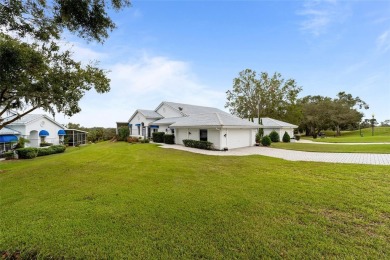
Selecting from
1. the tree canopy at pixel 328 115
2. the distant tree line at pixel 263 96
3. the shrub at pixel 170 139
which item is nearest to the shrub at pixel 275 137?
the distant tree line at pixel 263 96

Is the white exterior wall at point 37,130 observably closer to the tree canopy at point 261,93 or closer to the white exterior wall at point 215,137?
the white exterior wall at point 215,137

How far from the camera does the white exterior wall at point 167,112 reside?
28.2 metres

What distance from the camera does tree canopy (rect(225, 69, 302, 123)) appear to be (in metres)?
33.8

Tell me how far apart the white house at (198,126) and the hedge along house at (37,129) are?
11259mm

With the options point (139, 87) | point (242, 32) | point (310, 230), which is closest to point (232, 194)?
point (310, 230)

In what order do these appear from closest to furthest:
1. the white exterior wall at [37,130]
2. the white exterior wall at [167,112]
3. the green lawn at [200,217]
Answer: the green lawn at [200,217] → the white exterior wall at [37,130] → the white exterior wall at [167,112]

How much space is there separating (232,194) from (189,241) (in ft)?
9.31

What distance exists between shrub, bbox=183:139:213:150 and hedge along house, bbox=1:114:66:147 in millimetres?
20034

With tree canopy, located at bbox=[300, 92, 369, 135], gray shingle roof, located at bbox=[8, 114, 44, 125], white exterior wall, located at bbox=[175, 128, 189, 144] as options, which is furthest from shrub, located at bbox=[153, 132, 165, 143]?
tree canopy, located at bbox=[300, 92, 369, 135]

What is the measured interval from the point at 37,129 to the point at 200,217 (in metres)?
30.9

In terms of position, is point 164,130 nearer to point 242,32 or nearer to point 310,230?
point 242,32

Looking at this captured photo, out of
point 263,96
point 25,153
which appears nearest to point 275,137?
point 263,96

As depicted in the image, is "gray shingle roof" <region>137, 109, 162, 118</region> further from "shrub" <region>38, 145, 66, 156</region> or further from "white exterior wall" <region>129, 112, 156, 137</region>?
"shrub" <region>38, 145, 66, 156</region>

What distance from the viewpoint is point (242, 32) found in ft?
53.1
